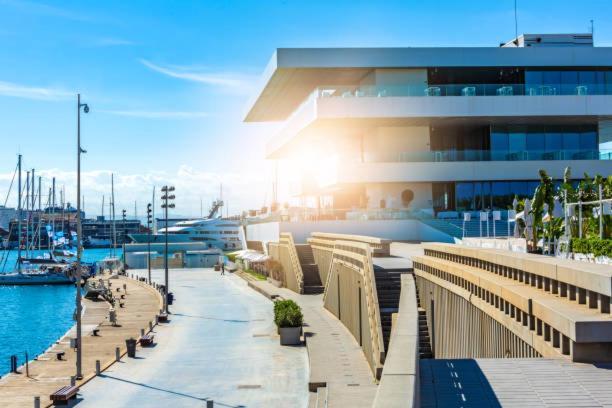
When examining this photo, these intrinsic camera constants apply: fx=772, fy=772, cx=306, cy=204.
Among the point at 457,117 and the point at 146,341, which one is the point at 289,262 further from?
the point at 457,117

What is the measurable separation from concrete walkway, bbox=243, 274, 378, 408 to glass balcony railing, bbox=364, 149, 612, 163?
925 inches

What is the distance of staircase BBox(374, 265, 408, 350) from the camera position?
85.7 ft

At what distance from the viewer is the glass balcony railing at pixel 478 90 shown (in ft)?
193

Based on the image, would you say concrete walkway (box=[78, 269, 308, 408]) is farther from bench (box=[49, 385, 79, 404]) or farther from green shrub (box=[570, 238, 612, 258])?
green shrub (box=[570, 238, 612, 258])

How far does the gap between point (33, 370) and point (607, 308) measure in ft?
95.4

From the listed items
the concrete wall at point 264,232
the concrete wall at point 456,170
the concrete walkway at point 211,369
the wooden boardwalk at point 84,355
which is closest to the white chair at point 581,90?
the concrete wall at point 456,170

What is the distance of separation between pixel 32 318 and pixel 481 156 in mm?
45677

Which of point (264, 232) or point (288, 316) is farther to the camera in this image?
point (264, 232)

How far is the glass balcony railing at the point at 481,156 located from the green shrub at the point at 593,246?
110 feet

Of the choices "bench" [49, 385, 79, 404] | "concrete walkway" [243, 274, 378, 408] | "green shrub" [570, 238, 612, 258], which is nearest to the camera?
"concrete walkway" [243, 274, 378, 408]

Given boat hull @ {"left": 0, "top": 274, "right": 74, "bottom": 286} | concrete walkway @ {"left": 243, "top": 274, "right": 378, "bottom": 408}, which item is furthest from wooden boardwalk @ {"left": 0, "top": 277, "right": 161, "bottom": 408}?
boat hull @ {"left": 0, "top": 274, "right": 74, "bottom": 286}

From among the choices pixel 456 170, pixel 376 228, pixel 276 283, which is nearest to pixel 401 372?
pixel 376 228

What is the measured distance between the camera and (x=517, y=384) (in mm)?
10461

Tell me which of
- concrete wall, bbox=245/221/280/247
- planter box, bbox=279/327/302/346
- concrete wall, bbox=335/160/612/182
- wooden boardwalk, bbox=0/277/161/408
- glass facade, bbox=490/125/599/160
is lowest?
wooden boardwalk, bbox=0/277/161/408
